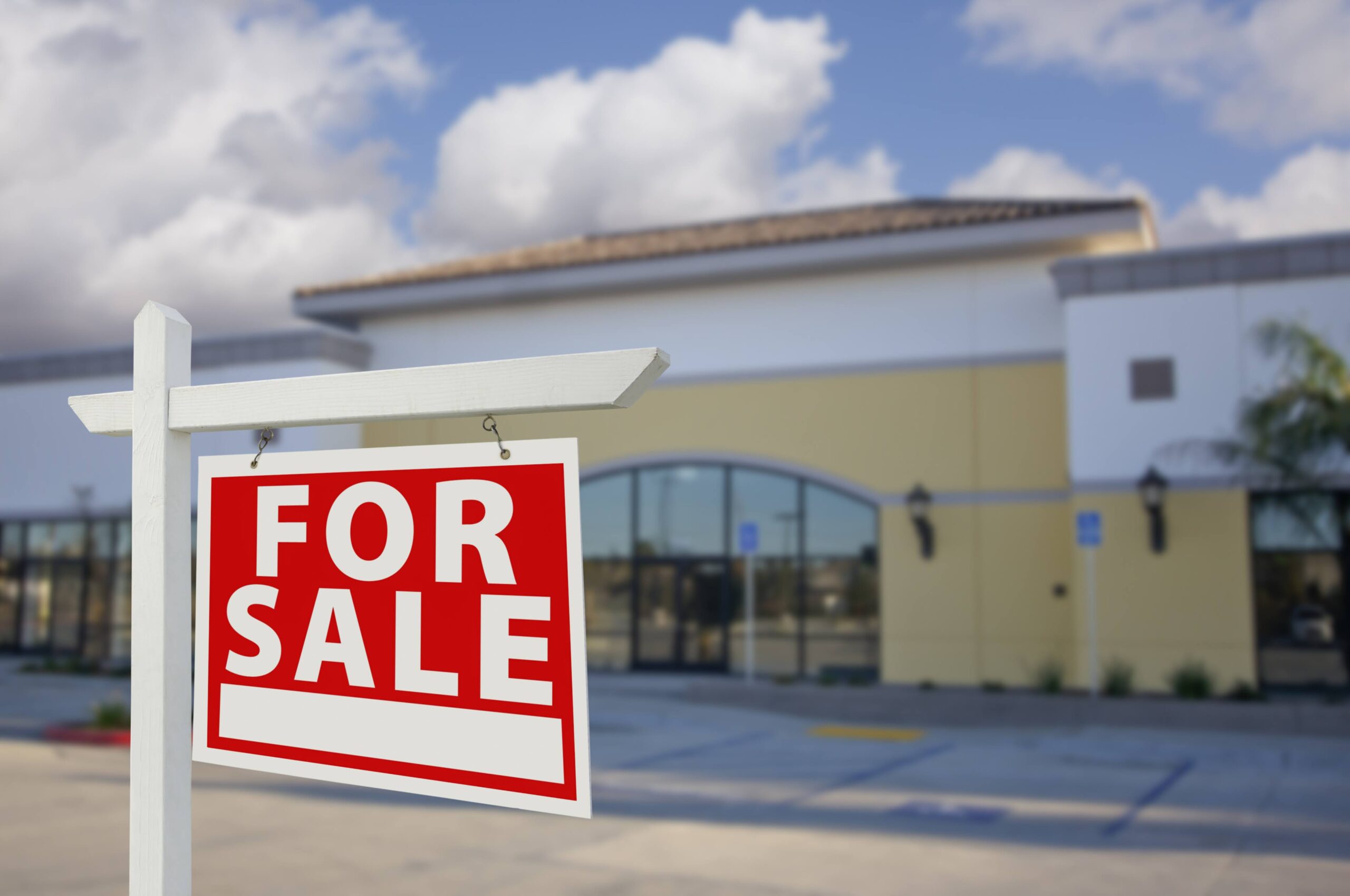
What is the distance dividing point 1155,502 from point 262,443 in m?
17.6

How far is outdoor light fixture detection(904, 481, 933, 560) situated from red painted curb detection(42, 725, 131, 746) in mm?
12963

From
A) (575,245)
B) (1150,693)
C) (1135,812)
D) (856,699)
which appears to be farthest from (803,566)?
(1135,812)

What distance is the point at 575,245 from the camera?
27906 mm

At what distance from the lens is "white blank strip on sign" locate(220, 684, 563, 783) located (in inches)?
94.1

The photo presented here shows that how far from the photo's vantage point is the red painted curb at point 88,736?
14.6 m

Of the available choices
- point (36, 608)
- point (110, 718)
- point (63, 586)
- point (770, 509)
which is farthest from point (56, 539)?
point (770, 509)

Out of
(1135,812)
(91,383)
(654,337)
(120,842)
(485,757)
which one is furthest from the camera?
(91,383)

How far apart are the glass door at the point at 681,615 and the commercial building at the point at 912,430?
2.0 inches

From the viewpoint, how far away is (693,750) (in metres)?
14.6

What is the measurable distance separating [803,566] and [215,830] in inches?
572

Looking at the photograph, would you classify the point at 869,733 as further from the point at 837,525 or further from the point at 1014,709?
the point at 837,525

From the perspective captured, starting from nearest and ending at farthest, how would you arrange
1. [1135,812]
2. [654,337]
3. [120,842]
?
1. [120,842]
2. [1135,812]
3. [654,337]

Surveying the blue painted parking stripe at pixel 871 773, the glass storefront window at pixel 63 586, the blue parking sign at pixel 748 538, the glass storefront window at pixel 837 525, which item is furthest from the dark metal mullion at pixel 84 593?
the blue painted parking stripe at pixel 871 773

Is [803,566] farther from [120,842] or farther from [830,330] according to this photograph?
[120,842]
